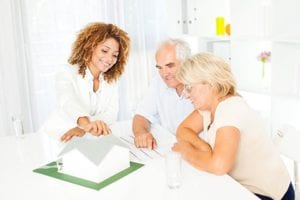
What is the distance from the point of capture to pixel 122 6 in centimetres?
344

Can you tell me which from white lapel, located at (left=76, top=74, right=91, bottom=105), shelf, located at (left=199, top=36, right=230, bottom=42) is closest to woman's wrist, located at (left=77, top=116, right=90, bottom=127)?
white lapel, located at (left=76, top=74, right=91, bottom=105)

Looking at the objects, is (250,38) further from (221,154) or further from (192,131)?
(221,154)

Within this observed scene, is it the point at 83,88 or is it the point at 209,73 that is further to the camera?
the point at 83,88

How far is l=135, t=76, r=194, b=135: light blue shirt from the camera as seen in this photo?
6.74ft

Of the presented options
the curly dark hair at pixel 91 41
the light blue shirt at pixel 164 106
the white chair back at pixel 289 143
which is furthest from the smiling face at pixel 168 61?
the white chair back at pixel 289 143

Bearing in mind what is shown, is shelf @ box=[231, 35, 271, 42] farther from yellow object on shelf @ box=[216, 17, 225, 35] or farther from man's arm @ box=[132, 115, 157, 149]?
man's arm @ box=[132, 115, 157, 149]

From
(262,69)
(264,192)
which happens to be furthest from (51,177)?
(262,69)

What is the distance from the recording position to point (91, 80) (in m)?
2.04

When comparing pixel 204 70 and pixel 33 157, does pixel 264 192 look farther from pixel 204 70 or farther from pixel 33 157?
pixel 33 157

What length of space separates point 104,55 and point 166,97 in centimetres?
42

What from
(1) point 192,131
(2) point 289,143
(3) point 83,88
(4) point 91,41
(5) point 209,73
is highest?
(4) point 91,41

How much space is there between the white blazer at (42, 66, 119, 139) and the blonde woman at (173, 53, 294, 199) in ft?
2.25

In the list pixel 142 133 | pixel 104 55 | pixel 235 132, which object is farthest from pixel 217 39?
pixel 235 132

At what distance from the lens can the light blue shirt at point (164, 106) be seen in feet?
6.74
